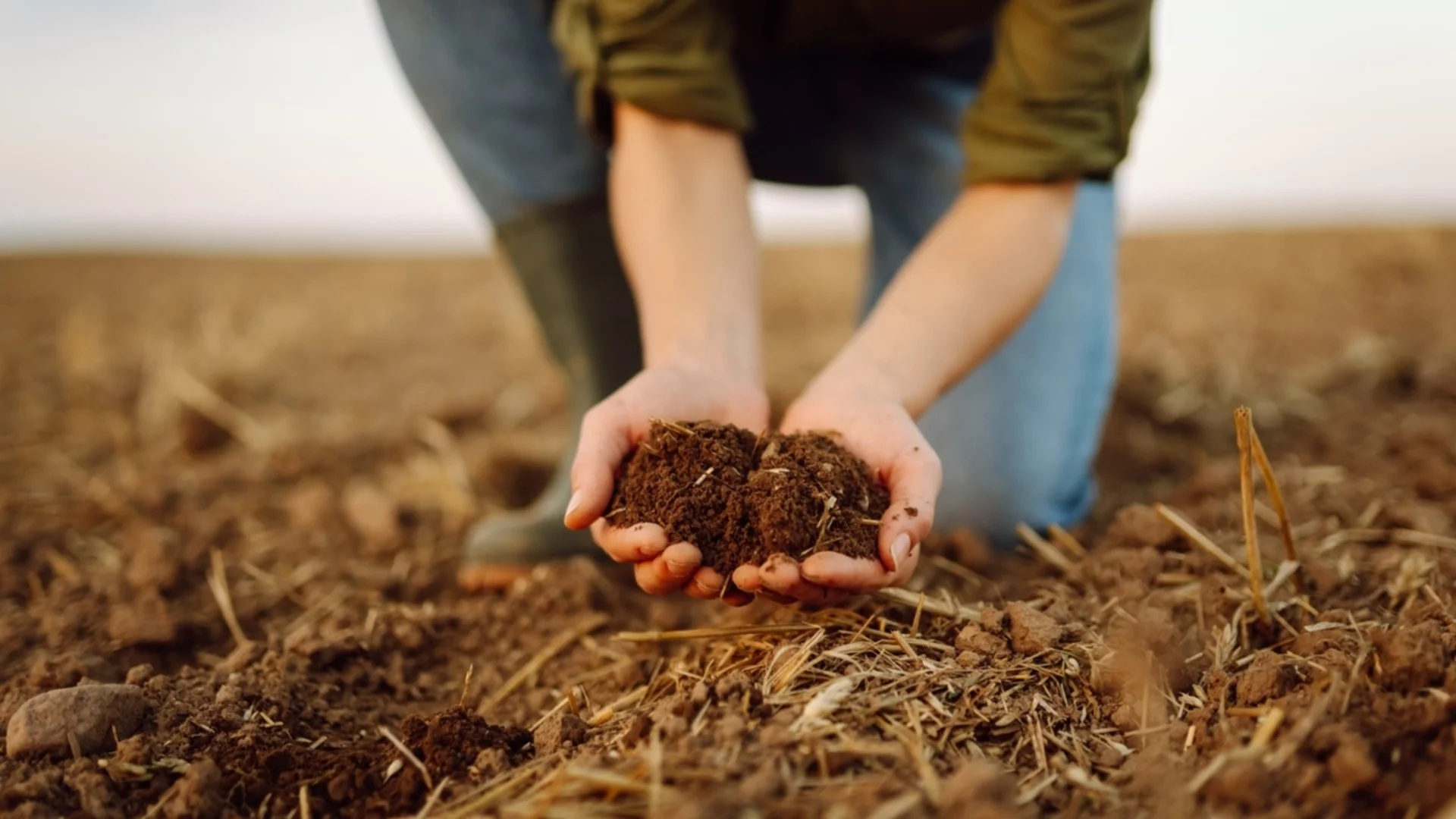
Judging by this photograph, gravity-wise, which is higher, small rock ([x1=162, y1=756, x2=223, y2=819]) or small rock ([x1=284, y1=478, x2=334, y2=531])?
small rock ([x1=162, y1=756, x2=223, y2=819])

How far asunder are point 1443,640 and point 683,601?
1107mm

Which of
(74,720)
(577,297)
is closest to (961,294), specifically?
(577,297)

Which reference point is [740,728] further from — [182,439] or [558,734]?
[182,439]

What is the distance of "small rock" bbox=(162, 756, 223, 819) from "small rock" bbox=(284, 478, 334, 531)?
1240 mm

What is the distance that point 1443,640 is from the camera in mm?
1216

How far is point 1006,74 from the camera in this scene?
5.79 ft

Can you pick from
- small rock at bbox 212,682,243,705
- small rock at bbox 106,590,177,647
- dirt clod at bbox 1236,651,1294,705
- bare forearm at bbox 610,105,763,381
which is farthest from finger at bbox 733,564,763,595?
small rock at bbox 106,590,177,647

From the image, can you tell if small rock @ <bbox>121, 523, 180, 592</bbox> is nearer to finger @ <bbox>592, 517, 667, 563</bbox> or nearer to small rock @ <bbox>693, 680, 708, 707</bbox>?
finger @ <bbox>592, 517, 667, 563</bbox>

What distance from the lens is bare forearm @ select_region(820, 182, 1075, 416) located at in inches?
62.7

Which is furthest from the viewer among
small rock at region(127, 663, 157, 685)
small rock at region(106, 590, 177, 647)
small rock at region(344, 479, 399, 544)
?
small rock at region(344, 479, 399, 544)

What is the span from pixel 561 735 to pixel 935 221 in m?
1.60

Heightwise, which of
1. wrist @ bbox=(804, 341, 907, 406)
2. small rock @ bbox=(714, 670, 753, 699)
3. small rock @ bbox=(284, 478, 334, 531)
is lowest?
small rock @ bbox=(284, 478, 334, 531)

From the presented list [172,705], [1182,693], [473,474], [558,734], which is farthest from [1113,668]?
[473,474]

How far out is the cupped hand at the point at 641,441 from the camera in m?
1.25
